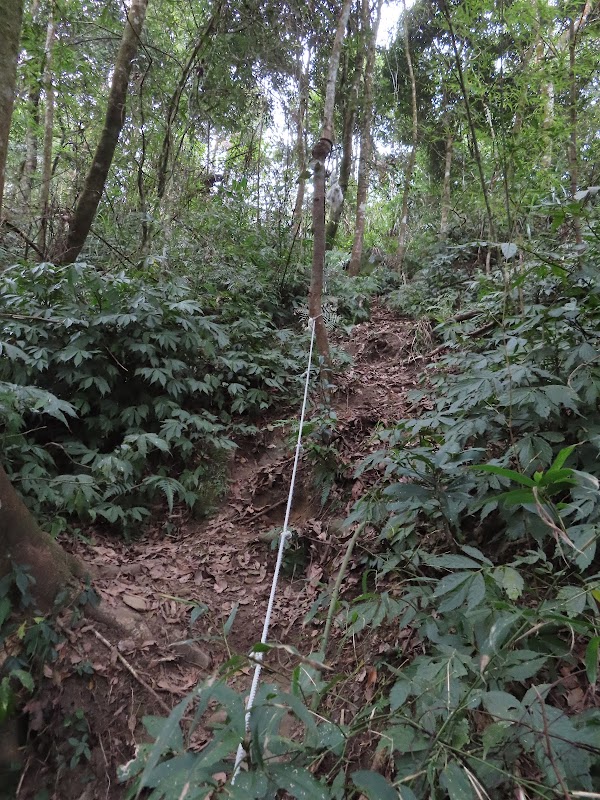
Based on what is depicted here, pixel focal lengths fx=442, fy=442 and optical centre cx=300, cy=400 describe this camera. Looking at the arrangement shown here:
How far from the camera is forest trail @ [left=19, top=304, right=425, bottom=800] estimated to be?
2.18 meters

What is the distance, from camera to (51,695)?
7.06 feet

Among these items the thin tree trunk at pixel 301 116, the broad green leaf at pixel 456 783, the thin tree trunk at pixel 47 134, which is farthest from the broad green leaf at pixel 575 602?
the thin tree trunk at pixel 301 116

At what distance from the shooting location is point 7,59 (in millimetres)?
1976

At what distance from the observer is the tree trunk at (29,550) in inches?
86.2

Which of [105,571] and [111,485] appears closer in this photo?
[105,571]

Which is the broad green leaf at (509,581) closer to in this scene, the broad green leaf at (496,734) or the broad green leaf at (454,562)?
the broad green leaf at (454,562)

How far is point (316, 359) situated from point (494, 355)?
2.46m

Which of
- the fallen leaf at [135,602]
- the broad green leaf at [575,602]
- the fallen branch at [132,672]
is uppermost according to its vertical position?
the broad green leaf at [575,602]

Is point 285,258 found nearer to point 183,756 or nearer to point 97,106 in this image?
point 97,106

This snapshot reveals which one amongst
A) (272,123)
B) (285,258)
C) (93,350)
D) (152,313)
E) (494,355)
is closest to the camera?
(494,355)

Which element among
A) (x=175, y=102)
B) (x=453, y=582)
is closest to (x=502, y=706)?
(x=453, y=582)

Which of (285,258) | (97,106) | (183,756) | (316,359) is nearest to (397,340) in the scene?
(316,359)

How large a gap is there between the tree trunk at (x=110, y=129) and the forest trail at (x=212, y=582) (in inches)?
119

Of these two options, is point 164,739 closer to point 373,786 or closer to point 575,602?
point 373,786
